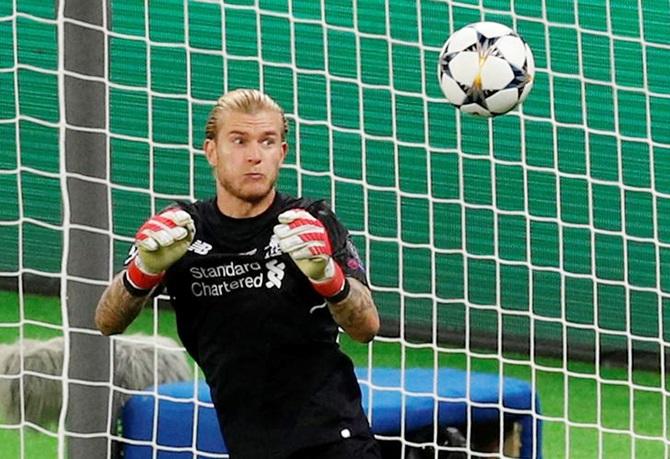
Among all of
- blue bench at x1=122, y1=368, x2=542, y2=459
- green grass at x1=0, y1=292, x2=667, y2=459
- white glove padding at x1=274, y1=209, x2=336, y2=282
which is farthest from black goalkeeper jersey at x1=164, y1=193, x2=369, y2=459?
green grass at x1=0, y1=292, x2=667, y2=459

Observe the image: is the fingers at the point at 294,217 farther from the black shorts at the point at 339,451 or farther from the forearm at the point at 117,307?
the black shorts at the point at 339,451

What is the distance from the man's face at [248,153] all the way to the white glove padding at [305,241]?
267 mm

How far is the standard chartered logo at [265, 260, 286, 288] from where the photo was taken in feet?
13.0

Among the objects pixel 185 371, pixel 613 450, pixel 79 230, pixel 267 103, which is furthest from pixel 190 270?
pixel 613 450

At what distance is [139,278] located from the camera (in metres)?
3.87

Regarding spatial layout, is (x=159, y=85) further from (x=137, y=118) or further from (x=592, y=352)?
(x=592, y=352)

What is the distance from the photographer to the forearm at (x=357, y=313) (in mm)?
3805

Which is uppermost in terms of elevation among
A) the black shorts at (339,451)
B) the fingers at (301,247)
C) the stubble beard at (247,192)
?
the stubble beard at (247,192)

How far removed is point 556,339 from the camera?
7.53 m

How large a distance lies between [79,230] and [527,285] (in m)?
3.01

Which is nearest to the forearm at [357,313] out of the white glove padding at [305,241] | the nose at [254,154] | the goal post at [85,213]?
the white glove padding at [305,241]

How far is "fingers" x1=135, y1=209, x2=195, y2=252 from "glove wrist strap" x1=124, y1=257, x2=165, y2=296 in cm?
13

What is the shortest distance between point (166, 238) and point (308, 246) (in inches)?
13.2

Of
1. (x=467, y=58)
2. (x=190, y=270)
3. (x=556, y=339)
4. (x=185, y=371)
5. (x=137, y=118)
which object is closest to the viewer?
(x=190, y=270)
